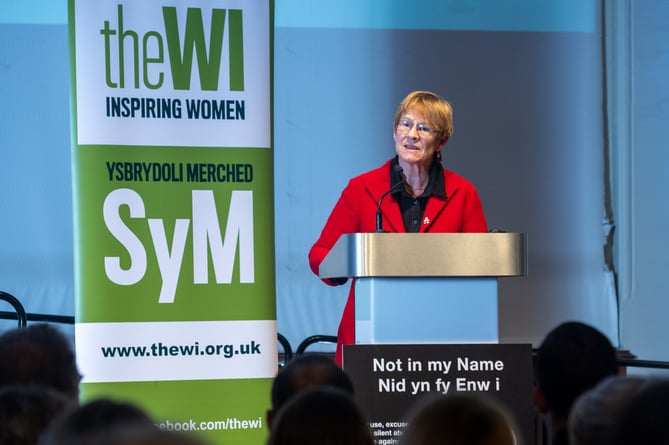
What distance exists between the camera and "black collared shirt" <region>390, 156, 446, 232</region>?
10.9 ft

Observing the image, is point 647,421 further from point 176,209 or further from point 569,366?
point 176,209

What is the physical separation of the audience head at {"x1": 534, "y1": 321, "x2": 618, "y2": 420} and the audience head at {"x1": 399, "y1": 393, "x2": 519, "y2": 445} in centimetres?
101

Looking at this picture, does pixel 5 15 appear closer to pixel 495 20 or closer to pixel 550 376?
pixel 495 20

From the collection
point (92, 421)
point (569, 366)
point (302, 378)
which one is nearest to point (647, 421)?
point (92, 421)

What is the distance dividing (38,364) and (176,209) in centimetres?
120

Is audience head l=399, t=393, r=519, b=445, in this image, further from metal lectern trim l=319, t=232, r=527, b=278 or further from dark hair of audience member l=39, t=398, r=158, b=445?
metal lectern trim l=319, t=232, r=527, b=278

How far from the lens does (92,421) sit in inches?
55.4

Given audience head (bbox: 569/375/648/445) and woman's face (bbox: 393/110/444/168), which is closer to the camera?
audience head (bbox: 569/375/648/445)

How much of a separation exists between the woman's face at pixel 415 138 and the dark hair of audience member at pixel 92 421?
1927 millimetres

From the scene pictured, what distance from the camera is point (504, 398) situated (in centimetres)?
266

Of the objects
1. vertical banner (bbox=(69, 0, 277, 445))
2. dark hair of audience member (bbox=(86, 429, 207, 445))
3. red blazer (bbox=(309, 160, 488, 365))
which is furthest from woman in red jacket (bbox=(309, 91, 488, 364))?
dark hair of audience member (bbox=(86, 429, 207, 445))

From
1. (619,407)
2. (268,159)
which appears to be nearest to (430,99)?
(268,159)

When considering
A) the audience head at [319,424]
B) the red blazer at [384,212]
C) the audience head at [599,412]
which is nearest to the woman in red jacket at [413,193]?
the red blazer at [384,212]

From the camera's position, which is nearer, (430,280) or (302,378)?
(302,378)
